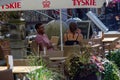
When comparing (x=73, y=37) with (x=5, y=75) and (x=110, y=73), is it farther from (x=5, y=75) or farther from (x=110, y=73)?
(x=5, y=75)

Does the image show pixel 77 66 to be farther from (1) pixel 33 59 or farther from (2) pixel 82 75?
(1) pixel 33 59

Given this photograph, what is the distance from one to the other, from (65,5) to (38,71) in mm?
3295

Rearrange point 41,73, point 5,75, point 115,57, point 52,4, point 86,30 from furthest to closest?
point 86,30 < point 115,57 < point 52,4 < point 41,73 < point 5,75

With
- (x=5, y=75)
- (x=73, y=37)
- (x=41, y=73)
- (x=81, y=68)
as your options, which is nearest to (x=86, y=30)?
(x=73, y=37)

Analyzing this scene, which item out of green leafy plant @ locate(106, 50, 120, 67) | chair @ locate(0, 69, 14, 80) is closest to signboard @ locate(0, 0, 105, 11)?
green leafy plant @ locate(106, 50, 120, 67)

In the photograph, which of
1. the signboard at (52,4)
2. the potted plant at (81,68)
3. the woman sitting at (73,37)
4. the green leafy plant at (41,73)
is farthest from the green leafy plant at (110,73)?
the woman sitting at (73,37)

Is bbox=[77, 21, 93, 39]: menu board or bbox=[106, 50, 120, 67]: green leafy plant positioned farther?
bbox=[77, 21, 93, 39]: menu board

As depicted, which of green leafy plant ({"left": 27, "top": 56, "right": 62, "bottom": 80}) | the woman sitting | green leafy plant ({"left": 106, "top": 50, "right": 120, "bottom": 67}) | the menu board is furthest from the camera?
the menu board

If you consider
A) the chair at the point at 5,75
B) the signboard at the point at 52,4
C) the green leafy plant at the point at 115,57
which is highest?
the signboard at the point at 52,4

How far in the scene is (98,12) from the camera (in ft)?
77.2

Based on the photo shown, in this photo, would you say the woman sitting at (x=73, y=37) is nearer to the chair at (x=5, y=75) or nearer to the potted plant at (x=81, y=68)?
the potted plant at (x=81, y=68)

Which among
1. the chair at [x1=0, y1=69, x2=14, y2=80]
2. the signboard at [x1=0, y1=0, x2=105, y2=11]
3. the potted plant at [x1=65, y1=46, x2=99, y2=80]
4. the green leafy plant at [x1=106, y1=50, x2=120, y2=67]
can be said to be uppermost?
the signboard at [x1=0, y1=0, x2=105, y2=11]

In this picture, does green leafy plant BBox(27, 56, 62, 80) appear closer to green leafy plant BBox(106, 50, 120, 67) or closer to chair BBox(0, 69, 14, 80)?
chair BBox(0, 69, 14, 80)

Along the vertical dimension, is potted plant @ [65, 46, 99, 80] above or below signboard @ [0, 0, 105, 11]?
below
